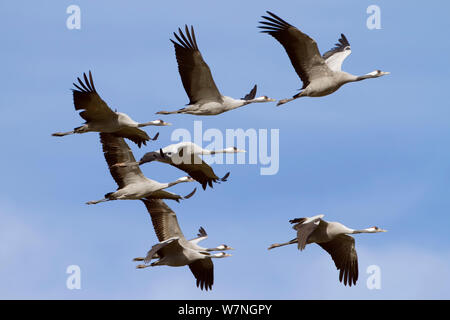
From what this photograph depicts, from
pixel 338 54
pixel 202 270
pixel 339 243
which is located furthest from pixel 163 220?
pixel 338 54

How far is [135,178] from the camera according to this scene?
22062 millimetres

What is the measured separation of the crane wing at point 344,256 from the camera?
2105cm

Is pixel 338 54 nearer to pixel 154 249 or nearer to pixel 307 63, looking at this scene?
pixel 307 63

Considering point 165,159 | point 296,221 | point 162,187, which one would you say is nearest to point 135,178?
point 162,187

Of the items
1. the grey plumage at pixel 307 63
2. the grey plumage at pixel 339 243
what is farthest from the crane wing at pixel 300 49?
the grey plumage at pixel 339 243

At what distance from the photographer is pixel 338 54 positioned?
2373 cm

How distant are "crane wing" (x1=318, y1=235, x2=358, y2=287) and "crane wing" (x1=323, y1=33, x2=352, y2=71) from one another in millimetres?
3725

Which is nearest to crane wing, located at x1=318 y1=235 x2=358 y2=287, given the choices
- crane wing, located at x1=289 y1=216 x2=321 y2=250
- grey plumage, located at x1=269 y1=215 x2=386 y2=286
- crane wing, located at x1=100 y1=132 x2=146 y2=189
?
grey plumage, located at x1=269 y1=215 x2=386 y2=286

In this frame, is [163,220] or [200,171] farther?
[163,220]

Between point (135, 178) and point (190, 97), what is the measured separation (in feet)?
6.58

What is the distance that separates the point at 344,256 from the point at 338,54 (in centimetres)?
474

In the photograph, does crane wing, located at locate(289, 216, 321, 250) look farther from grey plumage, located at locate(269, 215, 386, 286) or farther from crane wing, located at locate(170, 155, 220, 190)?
crane wing, located at locate(170, 155, 220, 190)

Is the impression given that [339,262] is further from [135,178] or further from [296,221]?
[135,178]

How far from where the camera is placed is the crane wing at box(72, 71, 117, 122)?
20797 mm
